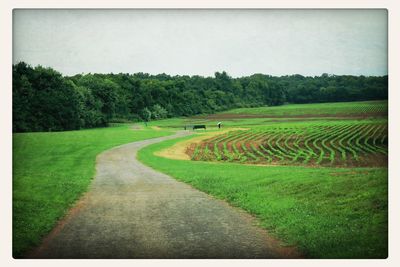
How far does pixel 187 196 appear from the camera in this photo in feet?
42.8

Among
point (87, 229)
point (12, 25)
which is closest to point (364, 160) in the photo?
point (87, 229)

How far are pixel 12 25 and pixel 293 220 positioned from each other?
9.45 metres

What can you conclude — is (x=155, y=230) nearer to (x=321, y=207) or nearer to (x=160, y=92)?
(x=321, y=207)

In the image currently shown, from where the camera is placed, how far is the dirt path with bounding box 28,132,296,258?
8.55 metres

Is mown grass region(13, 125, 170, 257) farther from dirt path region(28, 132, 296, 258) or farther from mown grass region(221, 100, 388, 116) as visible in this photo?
mown grass region(221, 100, 388, 116)

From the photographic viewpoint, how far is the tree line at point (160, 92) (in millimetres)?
11570

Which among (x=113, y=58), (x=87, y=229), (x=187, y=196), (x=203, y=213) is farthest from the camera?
(x=187, y=196)

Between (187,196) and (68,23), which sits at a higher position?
(68,23)

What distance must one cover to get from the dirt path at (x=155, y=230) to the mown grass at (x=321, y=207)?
59 cm

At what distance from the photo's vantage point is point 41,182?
12.5m

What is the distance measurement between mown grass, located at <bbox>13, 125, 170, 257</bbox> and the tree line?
0.57m

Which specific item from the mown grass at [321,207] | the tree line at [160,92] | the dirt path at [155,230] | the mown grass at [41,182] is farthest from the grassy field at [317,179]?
the mown grass at [41,182]

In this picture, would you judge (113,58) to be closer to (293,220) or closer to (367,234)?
(293,220)

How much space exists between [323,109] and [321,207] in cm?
522
